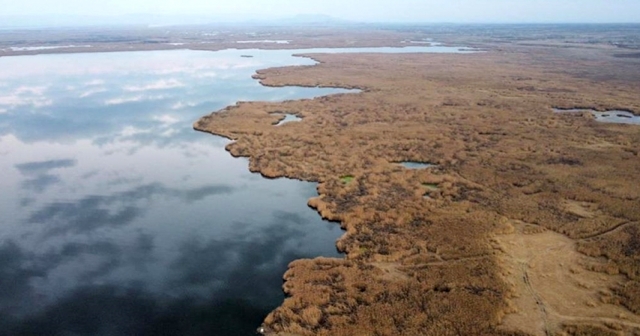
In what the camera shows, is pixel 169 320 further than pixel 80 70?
No

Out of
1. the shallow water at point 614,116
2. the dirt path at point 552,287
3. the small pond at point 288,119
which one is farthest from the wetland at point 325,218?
the shallow water at point 614,116

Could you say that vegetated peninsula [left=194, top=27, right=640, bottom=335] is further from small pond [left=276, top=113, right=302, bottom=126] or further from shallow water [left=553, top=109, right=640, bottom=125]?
shallow water [left=553, top=109, right=640, bottom=125]

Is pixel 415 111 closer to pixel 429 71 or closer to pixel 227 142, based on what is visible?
pixel 227 142

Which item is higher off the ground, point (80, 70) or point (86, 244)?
point (80, 70)

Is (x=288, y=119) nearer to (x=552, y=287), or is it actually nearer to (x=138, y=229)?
(x=138, y=229)

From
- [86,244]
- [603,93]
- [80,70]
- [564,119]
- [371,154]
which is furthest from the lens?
[80,70]

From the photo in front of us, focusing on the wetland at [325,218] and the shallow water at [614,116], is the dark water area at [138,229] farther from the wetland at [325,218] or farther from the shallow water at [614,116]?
the shallow water at [614,116]

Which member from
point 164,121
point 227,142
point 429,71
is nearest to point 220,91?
point 164,121
